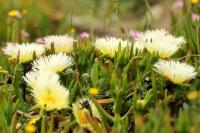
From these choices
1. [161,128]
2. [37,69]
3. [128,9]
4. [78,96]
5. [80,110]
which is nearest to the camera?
[161,128]

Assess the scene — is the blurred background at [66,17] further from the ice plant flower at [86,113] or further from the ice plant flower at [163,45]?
the ice plant flower at [86,113]

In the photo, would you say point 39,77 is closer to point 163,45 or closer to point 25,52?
point 25,52

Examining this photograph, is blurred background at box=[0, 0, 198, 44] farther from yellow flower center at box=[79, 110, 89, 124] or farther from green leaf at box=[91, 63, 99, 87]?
yellow flower center at box=[79, 110, 89, 124]

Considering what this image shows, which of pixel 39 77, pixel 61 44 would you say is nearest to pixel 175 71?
pixel 39 77

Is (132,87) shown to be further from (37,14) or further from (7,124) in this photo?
(37,14)

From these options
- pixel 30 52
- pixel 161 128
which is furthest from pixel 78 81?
pixel 161 128

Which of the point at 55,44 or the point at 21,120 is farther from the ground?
the point at 55,44

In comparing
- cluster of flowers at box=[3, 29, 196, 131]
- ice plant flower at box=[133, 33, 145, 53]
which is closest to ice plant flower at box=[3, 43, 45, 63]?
cluster of flowers at box=[3, 29, 196, 131]
